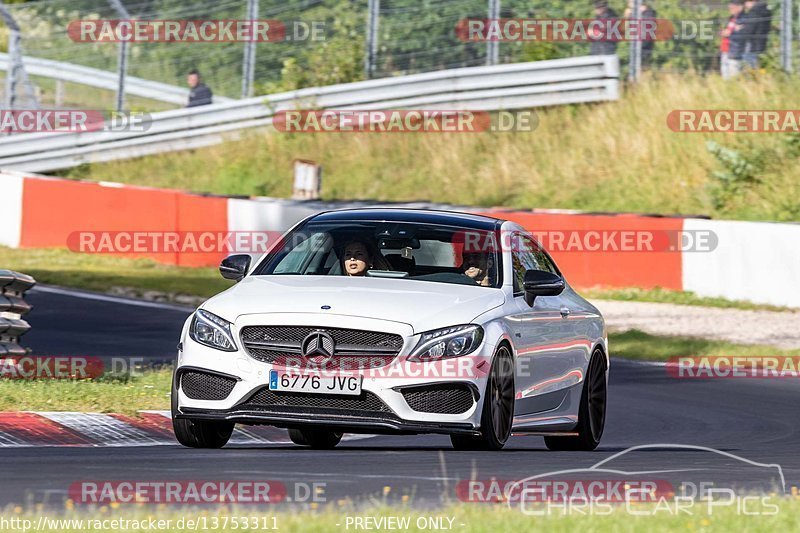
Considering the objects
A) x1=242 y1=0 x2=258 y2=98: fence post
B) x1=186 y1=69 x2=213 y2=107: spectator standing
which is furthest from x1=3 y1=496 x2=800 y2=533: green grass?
x1=186 y1=69 x2=213 y2=107: spectator standing

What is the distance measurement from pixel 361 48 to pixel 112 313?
13.3 meters

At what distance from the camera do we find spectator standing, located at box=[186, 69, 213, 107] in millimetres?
31641

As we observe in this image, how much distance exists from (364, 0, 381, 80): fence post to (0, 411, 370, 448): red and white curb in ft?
66.0

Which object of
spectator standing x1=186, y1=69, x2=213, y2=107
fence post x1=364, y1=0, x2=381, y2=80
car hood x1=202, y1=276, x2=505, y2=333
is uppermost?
fence post x1=364, y1=0, x2=381, y2=80

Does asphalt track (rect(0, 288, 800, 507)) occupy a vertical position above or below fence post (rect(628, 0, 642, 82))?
below

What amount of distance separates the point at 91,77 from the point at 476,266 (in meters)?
23.2

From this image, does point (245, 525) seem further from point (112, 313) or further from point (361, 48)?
point (361, 48)

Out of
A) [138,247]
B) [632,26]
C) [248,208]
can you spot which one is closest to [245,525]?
[248,208]

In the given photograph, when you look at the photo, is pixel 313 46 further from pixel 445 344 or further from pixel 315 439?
pixel 445 344


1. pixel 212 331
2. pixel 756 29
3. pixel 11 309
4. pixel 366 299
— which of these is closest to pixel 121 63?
pixel 756 29

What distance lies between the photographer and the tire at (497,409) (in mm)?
9094

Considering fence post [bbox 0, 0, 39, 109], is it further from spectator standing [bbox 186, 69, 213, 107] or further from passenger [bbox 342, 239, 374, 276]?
passenger [bbox 342, 239, 374, 276]

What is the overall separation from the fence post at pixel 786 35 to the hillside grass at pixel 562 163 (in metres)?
0.28

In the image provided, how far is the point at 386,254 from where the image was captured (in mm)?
10266
